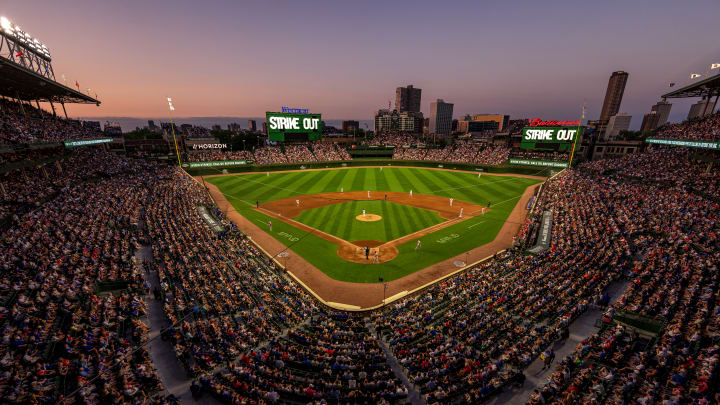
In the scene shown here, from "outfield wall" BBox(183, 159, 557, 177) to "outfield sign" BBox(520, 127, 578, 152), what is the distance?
574 cm

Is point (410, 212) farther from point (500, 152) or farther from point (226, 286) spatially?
point (500, 152)

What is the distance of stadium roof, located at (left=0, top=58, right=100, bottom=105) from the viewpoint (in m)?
29.3

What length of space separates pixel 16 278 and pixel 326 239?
2055 centimetres

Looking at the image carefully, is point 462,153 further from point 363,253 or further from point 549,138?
point 363,253

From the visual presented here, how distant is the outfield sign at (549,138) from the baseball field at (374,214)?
1128 centimetres

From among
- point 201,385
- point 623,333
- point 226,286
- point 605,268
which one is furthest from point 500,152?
point 201,385

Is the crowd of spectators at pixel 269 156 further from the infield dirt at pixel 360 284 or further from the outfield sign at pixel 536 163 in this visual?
the outfield sign at pixel 536 163

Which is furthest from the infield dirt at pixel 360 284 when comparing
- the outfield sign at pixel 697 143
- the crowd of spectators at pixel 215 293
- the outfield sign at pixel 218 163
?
the outfield sign at pixel 218 163

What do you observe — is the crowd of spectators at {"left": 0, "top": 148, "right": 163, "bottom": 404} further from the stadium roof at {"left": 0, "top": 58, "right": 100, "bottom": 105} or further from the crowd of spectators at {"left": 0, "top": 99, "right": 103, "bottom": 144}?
the stadium roof at {"left": 0, "top": 58, "right": 100, "bottom": 105}

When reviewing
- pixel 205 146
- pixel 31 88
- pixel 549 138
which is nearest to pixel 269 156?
pixel 205 146

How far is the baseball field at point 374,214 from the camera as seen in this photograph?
2423 cm

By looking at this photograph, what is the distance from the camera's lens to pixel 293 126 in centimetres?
6838

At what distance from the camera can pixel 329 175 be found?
62.1m

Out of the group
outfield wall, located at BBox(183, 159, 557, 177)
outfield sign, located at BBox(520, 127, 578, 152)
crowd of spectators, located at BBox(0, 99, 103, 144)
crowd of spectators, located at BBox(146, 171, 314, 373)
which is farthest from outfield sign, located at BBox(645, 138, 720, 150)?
crowd of spectators, located at BBox(0, 99, 103, 144)
